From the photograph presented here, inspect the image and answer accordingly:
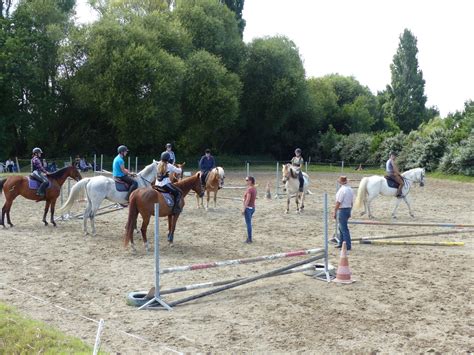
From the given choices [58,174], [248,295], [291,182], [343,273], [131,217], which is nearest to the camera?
[248,295]

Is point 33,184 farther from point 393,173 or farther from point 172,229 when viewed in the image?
point 393,173

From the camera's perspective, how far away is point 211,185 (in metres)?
20.6

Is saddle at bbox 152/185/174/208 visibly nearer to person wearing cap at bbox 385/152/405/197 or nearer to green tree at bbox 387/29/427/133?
person wearing cap at bbox 385/152/405/197

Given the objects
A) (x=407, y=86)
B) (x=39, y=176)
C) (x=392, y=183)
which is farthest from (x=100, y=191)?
(x=407, y=86)

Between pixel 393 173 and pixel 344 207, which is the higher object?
pixel 393 173

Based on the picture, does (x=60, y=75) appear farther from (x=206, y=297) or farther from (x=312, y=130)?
(x=206, y=297)

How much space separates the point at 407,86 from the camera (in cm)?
6856

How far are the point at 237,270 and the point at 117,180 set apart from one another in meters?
5.61

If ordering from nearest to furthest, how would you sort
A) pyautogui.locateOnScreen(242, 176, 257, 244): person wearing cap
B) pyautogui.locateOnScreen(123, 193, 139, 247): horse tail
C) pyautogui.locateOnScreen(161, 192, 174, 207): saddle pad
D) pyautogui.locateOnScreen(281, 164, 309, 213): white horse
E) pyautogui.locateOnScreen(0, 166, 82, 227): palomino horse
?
1. pyautogui.locateOnScreen(123, 193, 139, 247): horse tail
2. pyautogui.locateOnScreen(161, 192, 174, 207): saddle pad
3. pyautogui.locateOnScreen(242, 176, 257, 244): person wearing cap
4. pyautogui.locateOnScreen(0, 166, 82, 227): palomino horse
5. pyautogui.locateOnScreen(281, 164, 309, 213): white horse

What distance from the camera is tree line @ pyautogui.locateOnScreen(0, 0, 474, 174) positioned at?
40.4m

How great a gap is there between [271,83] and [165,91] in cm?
1533

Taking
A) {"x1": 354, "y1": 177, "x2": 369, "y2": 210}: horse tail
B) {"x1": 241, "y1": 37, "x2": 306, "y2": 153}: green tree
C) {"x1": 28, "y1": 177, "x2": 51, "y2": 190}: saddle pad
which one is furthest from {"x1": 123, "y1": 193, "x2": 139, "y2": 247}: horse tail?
{"x1": 241, "y1": 37, "x2": 306, "y2": 153}: green tree

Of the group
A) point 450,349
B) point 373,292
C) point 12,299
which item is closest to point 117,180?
point 12,299

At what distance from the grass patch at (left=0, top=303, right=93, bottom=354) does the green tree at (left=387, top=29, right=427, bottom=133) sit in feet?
221
